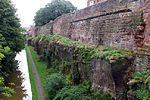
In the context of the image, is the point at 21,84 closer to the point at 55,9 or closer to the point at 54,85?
the point at 54,85

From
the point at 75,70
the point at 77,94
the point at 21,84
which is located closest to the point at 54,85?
the point at 75,70

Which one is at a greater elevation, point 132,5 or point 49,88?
point 132,5

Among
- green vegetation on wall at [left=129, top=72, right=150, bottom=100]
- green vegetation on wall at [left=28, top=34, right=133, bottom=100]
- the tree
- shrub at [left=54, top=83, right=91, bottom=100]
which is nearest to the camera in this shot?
green vegetation on wall at [left=129, top=72, right=150, bottom=100]

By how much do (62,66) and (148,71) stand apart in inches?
365

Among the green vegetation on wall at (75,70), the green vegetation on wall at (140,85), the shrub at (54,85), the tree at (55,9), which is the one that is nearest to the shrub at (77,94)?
the green vegetation on wall at (75,70)

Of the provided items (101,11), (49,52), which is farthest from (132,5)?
(49,52)

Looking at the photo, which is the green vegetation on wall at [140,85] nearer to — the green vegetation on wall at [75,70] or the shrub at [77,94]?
the green vegetation on wall at [75,70]

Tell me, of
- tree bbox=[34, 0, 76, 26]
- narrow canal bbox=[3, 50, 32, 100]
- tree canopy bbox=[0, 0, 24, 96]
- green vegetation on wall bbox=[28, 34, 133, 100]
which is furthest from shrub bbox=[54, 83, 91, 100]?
tree bbox=[34, 0, 76, 26]

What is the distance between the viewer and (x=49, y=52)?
2339cm

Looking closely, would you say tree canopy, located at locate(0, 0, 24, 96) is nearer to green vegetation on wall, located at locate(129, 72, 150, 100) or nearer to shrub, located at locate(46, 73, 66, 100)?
shrub, located at locate(46, 73, 66, 100)

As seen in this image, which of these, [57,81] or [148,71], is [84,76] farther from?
[148,71]

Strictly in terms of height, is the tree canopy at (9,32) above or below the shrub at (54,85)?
above

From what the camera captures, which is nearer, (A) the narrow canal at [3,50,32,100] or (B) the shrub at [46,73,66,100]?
(B) the shrub at [46,73,66,100]

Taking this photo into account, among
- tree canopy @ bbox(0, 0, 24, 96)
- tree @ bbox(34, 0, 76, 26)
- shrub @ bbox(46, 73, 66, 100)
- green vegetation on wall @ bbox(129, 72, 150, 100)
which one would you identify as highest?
tree @ bbox(34, 0, 76, 26)
